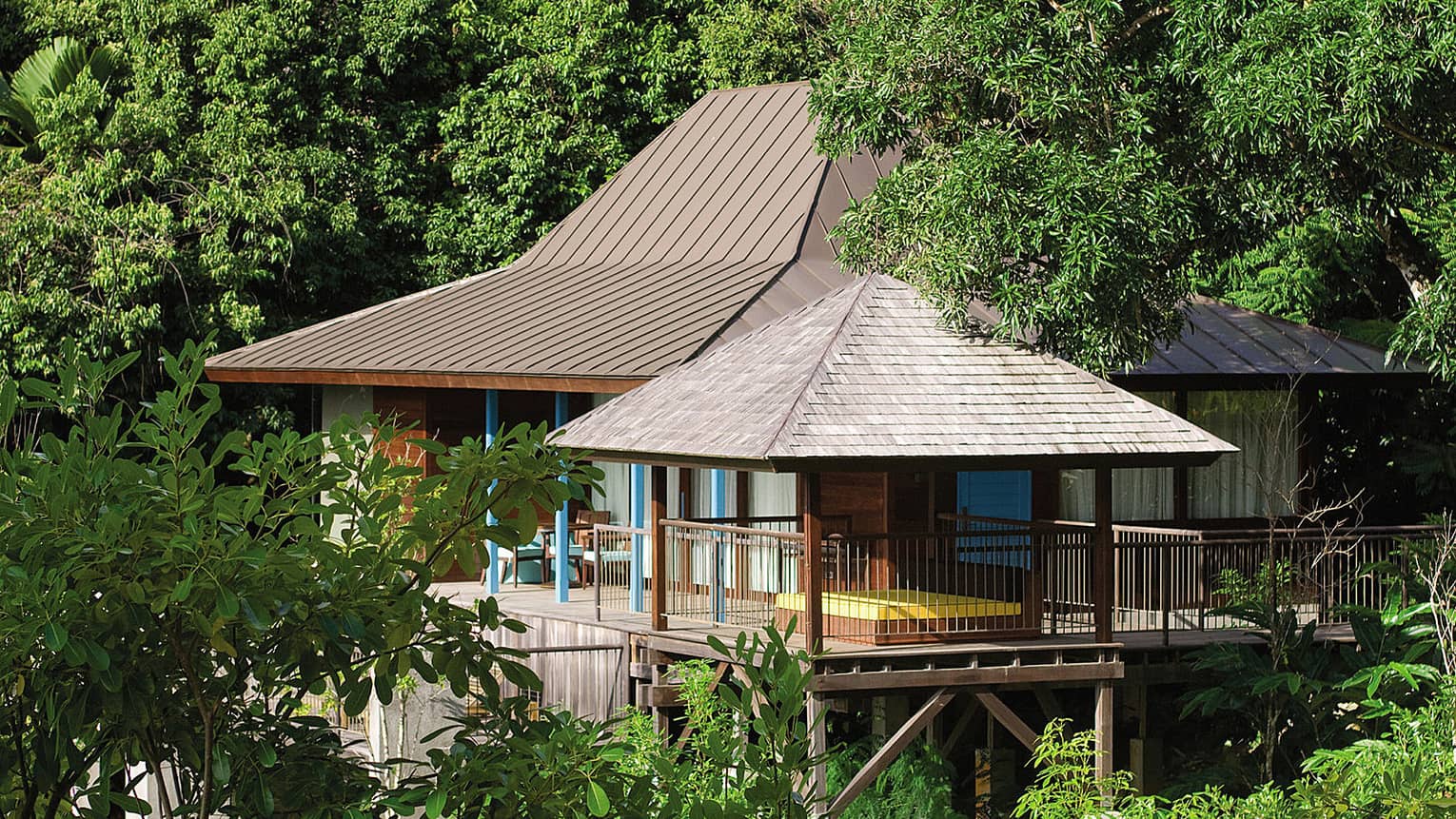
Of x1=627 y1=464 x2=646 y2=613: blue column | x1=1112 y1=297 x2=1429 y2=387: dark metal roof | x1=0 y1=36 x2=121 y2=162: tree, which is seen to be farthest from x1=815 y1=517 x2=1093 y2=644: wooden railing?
x1=0 y1=36 x2=121 y2=162: tree

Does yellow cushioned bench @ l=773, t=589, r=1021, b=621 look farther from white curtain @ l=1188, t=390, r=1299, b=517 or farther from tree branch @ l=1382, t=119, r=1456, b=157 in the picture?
white curtain @ l=1188, t=390, r=1299, b=517

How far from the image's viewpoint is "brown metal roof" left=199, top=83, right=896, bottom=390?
18156 millimetres

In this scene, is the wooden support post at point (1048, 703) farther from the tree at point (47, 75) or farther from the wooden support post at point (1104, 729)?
the tree at point (47, 75)

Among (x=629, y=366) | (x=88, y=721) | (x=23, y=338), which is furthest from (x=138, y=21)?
(x=88, y=721)

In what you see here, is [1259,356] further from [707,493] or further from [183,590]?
[183,590]

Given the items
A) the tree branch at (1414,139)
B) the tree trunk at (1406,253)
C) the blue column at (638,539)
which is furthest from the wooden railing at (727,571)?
the tree trunk at (1406,253)

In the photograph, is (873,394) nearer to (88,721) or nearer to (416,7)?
(88,721)

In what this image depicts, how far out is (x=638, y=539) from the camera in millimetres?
16484

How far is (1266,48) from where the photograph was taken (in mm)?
13859

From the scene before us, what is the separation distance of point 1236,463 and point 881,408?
7.40 meters

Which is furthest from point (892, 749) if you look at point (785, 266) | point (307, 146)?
→ point (307, 146)

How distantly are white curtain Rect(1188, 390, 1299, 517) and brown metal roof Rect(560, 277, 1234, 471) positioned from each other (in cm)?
511

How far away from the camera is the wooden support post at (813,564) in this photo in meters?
12.9

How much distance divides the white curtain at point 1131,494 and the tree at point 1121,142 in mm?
3245
